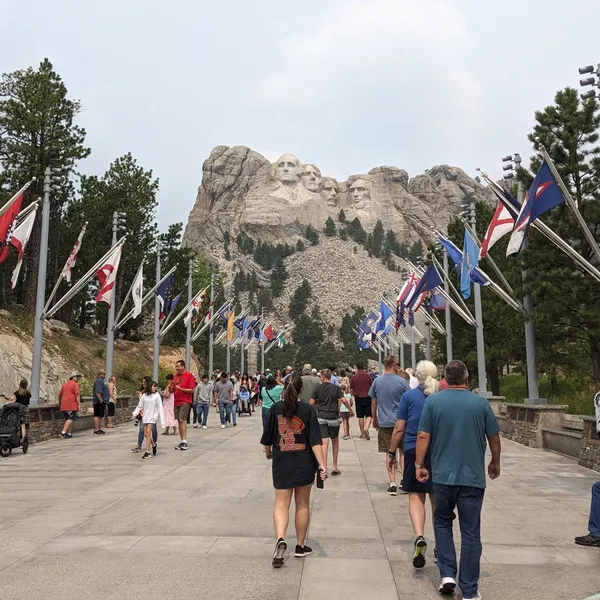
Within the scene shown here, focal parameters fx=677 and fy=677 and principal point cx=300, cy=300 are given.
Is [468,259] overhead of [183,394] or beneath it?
overhead

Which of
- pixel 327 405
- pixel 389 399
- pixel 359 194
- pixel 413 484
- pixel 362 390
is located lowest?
pixel 413 484

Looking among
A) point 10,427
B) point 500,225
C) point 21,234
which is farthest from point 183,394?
point 500,225

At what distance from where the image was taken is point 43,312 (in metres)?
18.5

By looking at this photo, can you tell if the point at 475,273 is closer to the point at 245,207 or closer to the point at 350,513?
the point at 350,513

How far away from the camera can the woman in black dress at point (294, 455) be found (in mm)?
5867

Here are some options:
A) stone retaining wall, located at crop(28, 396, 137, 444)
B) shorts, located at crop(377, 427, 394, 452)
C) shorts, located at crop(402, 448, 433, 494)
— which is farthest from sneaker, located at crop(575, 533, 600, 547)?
stone retaining wall, located at crop(28, 396, 137, 444)

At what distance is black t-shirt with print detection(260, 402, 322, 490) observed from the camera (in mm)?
5871

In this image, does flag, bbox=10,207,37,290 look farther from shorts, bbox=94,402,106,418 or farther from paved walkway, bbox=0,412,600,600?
paved walkway, bbox=0,412,600,600

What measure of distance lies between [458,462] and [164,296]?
2364cm

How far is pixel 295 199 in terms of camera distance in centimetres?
17038

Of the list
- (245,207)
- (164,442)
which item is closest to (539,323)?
(164,442)

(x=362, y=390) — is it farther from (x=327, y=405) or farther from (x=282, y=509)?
(x=282, y=509)

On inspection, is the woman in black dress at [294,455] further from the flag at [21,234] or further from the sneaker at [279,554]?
the flag at [21,234]

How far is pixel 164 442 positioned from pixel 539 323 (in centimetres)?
1070
